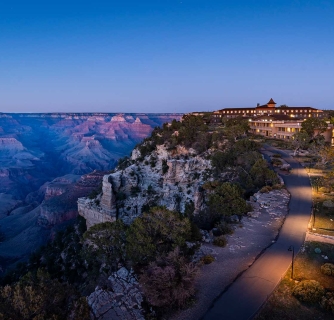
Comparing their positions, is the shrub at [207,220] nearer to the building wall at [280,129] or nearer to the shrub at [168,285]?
the shrub at [168,285]

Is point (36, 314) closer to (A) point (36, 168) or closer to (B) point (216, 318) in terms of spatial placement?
(B) point (216, 318)

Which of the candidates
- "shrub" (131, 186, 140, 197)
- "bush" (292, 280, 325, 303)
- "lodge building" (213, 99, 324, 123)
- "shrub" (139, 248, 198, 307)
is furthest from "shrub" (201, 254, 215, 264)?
"lodge building" (213, 99, 324, 123)

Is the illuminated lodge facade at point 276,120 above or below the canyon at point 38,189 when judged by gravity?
above

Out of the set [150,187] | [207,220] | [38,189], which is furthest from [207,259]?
[38,189]

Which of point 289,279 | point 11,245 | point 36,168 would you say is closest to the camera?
point 289,279

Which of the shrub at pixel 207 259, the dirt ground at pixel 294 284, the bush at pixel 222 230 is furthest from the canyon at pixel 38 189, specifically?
the dirt ground at pixel 294 284

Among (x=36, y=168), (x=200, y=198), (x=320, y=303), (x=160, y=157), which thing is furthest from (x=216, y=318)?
(x=36, y=168)
